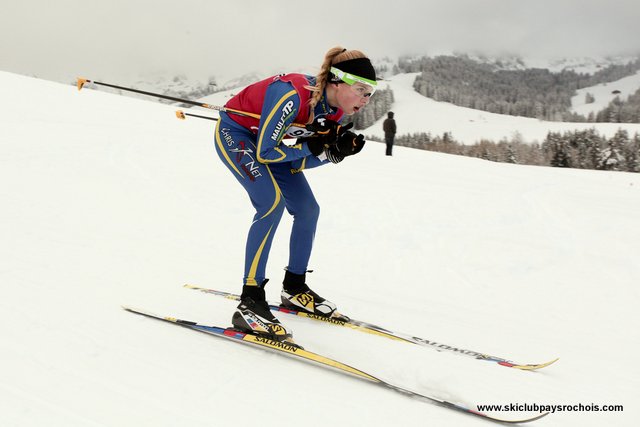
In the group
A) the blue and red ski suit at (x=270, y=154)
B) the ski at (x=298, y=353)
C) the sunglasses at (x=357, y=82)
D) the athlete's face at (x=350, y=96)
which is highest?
the sunglasses at (x=357, y=82)

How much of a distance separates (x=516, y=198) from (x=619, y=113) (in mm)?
121696

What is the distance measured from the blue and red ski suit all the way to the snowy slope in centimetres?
10785

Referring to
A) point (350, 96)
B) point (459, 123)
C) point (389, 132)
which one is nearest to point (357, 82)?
point (350, 96)

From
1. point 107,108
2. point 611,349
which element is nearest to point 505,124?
point 107,108

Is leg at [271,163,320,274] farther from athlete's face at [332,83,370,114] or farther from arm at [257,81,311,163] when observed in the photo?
athlete's face at [332,83,370,114]

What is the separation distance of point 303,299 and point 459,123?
138 m

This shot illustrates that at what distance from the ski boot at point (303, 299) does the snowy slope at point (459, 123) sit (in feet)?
353

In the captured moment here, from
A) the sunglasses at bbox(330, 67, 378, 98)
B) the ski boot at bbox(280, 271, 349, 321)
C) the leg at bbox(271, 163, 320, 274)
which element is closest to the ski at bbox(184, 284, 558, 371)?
the ski boot at bbox(280, 271, 349, 321)

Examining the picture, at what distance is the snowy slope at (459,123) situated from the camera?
114 m

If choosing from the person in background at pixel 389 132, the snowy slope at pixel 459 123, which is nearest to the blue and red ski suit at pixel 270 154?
the person in background at pixel 389 132

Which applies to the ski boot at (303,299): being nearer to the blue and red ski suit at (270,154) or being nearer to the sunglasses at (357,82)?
the blue and red ski suit at (270,154)

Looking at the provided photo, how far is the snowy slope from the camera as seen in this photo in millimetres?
113750

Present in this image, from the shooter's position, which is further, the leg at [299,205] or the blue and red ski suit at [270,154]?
the leg at [299,205]

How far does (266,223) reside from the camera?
3.21 m
